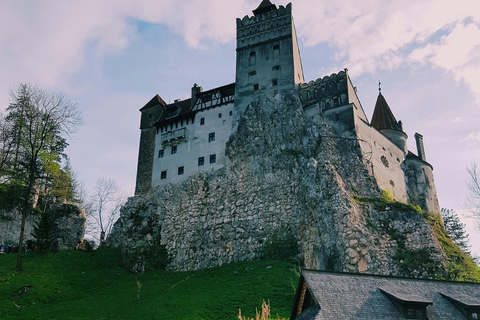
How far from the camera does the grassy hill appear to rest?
3262 cm

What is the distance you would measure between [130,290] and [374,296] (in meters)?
24.5

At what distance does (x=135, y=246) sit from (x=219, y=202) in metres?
9.91

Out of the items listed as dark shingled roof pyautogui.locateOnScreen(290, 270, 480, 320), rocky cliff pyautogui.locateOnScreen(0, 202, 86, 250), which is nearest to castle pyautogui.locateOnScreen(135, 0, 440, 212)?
rocky cliff pyautogui.locateOnScreen(0, 202, 86, 250)

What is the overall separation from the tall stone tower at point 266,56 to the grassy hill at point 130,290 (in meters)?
18.5

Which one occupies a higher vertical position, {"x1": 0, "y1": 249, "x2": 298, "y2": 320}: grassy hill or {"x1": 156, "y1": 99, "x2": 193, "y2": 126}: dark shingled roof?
{"x1": 156, "y1": 99, "x2": 193, "y2": 126}: dark shingled roof

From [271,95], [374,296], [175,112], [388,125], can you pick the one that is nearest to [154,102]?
[175,112]

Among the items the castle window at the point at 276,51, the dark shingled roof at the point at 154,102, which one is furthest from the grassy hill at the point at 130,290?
the castle window at the point at 276,51

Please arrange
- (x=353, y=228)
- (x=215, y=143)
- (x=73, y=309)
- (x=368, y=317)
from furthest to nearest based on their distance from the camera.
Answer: (x=215, y=143), (x=353, y=228), (x=73, y=309), (x=368, y=317)

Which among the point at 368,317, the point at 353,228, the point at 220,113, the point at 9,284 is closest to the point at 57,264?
the point at 9,284

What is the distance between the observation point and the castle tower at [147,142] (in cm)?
5406

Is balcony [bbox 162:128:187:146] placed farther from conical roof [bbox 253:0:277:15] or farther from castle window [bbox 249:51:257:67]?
conical roof [bbox 253:0:277:15]

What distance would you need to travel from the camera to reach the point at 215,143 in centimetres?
5178

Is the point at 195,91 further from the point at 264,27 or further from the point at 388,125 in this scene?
the point at 388,125

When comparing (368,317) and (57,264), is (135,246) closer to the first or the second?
(57,264)
